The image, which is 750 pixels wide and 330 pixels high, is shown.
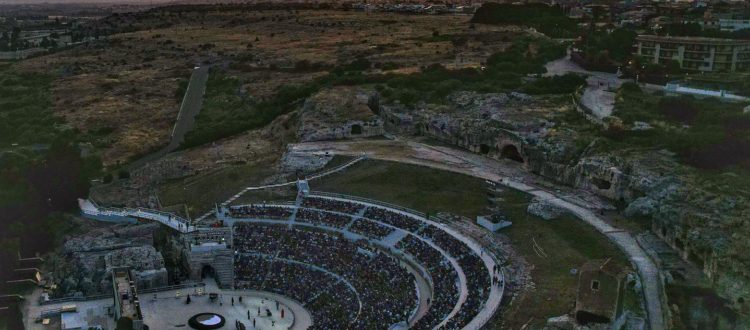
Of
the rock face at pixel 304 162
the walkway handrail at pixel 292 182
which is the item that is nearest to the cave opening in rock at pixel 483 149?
the walkway handrail at pixel 292 182

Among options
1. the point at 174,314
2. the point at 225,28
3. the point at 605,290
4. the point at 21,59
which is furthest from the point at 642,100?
the point at 225,28

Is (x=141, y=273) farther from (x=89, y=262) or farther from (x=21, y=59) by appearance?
(x=21, y=59)

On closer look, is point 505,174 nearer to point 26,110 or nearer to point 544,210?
point 544,210

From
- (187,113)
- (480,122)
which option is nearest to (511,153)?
(480,122)

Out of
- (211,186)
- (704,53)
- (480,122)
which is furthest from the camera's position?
(704,53)

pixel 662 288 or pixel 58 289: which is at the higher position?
pixel 662 288

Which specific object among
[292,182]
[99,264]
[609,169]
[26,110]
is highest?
[609,169]
